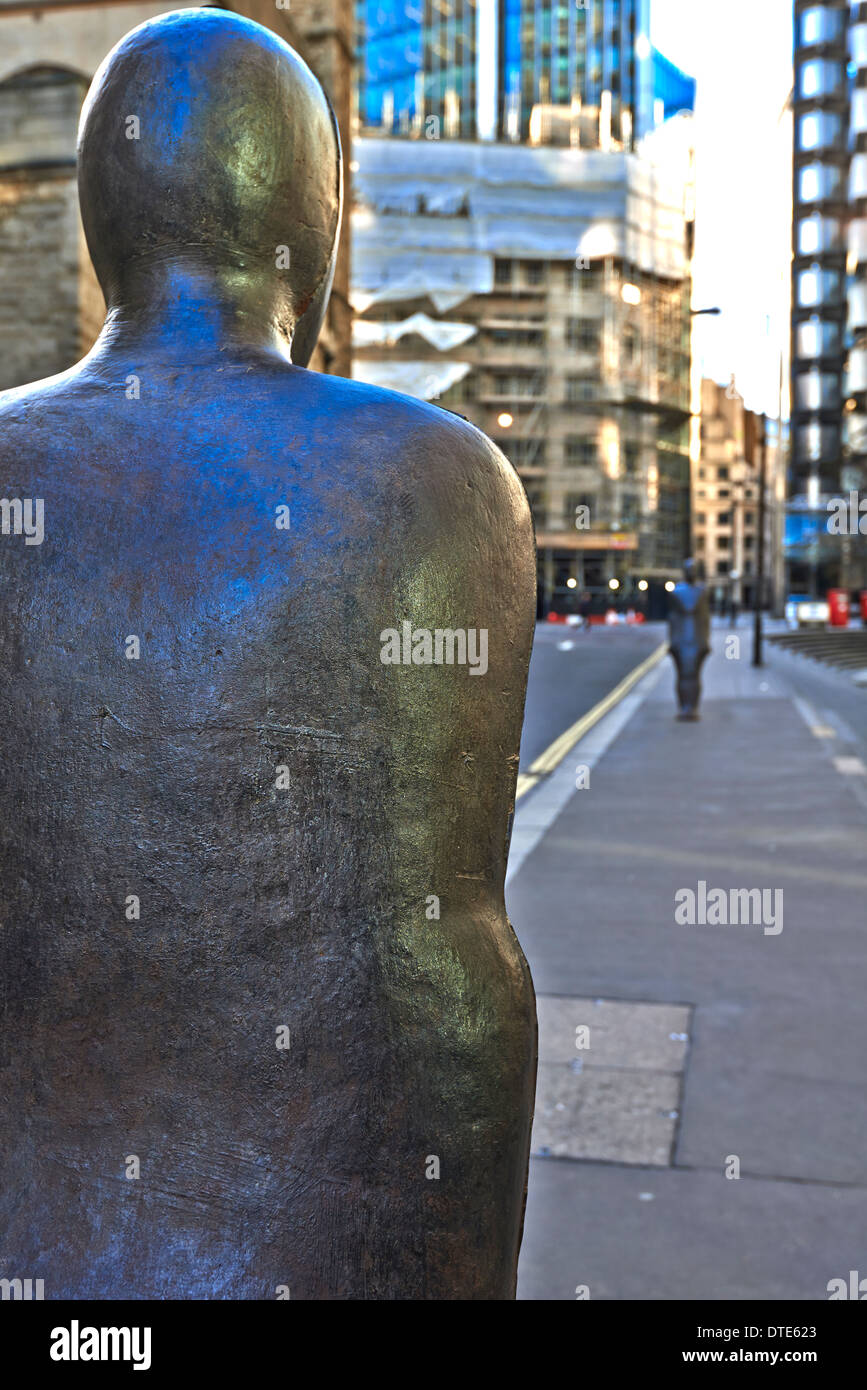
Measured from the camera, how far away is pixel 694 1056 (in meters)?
4.78

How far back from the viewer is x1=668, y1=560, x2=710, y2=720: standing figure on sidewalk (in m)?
16.8

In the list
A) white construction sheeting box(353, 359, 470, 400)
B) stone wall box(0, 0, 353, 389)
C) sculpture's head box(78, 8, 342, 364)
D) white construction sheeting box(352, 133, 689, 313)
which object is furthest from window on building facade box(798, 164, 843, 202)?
sculpture's head box(78, 8, 342, 364)

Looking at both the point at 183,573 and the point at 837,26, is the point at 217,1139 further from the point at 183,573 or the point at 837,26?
the point at 837,26

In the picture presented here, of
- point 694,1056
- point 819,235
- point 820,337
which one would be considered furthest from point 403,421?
point 819,235

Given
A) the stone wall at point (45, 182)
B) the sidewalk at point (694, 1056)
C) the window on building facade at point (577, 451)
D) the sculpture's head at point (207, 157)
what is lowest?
the sidewalk at point (694, 1056)

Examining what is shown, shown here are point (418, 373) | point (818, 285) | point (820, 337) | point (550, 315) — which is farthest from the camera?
point (820, 337)

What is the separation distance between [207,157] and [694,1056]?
4.08m

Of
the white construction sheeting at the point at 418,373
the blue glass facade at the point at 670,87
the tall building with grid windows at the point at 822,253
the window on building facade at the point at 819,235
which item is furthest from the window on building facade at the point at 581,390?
the blue glass facade at the point at 670,87

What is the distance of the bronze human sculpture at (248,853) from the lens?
4.10 ft

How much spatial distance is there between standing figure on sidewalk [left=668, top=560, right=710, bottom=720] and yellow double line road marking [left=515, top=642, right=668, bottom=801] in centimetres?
133

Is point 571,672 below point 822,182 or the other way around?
below

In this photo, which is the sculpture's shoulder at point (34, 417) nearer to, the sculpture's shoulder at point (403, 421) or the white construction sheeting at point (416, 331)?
the sculpture's shoulder at point (403, 421)

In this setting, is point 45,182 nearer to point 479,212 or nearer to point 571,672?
point 571,672

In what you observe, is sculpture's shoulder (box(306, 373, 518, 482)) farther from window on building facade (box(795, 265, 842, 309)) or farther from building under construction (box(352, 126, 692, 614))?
window on building facade (box(795, 265, 842, 309))
